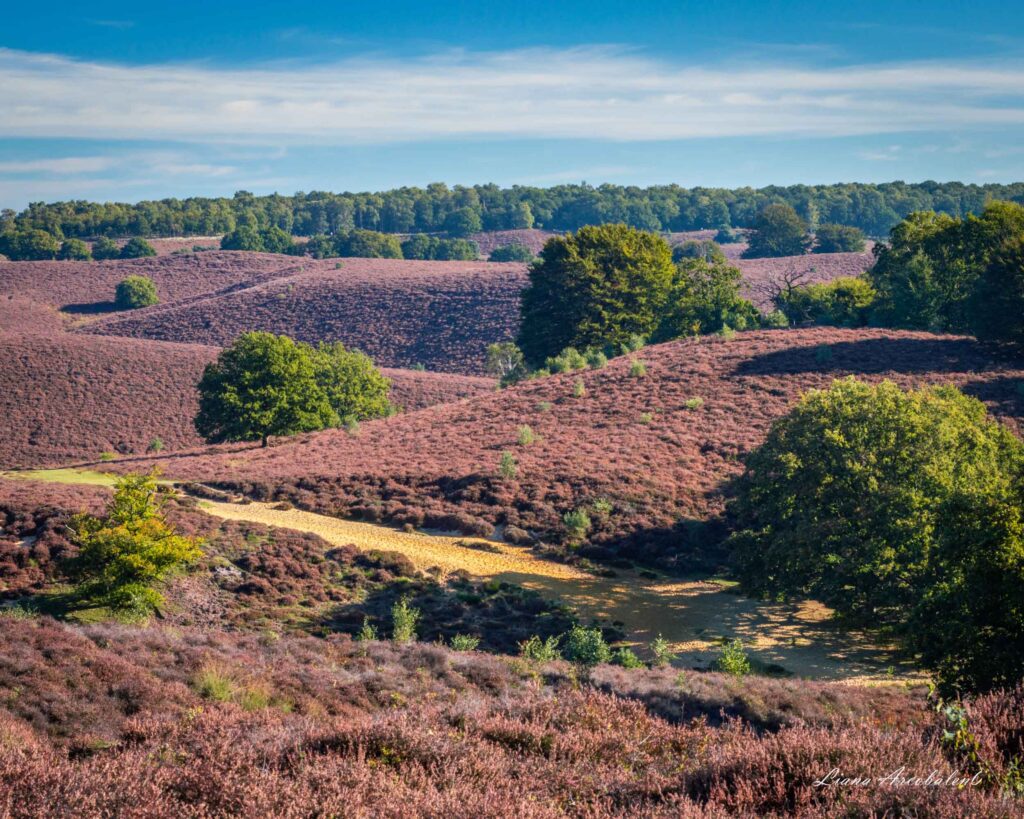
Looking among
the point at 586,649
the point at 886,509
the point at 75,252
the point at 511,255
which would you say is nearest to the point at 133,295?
the point at 75,252

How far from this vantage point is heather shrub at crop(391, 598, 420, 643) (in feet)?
81.1

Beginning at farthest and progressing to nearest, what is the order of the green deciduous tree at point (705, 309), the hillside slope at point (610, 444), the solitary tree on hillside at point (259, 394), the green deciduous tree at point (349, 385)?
the green deciduous tree at point (705, 309) < the green deciduous tree at point (349, 385) < the solitary tree on hillside at point (259, 394) < the hillside slope at point (610, 444)

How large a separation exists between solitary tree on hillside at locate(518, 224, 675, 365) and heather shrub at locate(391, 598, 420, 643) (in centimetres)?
4677

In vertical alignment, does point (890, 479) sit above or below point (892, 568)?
above

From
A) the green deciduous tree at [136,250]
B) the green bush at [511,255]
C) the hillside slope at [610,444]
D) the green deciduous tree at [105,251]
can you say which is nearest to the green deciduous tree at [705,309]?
the hillside slope at [610,444]

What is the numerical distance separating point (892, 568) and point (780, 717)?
30.8ft

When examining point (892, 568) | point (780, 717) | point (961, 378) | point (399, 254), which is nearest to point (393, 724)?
point (780, 717)

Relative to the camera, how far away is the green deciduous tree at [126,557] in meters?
23.7

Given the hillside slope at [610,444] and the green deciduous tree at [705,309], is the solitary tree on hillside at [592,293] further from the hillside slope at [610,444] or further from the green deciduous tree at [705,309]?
Result: the hillside slope at [610,444]

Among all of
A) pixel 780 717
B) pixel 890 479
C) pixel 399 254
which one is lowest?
pixel 780 717

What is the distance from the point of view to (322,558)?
31750mm

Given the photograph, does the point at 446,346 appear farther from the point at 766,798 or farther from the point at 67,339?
the point at 766,798

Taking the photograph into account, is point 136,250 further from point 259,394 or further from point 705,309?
point 705,309

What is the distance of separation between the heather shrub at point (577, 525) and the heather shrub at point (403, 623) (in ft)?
33.0
